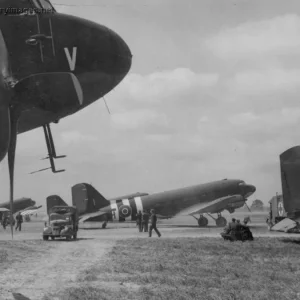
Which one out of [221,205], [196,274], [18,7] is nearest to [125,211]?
[221,205]

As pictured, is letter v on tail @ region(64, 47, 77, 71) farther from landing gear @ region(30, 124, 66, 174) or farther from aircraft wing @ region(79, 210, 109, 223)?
aircraft wing @ region(79, 210, 109, 223)

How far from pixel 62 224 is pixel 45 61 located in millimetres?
23968

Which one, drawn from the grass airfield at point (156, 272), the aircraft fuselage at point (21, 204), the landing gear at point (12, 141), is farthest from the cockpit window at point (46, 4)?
the aircraft fuselage at point (21, 204)

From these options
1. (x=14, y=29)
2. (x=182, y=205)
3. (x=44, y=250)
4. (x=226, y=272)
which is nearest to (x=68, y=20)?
(x=14, y=29)

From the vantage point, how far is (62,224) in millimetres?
30922

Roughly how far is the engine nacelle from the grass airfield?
2177 cm

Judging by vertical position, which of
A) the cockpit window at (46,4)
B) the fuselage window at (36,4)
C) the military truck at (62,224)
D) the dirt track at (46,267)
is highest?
the cockpit window at (46,4)

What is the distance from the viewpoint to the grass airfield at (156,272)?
11.9 m

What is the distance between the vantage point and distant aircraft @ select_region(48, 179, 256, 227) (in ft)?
148

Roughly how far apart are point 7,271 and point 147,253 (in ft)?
21.2

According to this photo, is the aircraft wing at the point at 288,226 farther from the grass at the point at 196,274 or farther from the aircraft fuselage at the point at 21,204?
the aircraft fuselage at the point at 21,204

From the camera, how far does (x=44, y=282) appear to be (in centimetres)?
1369

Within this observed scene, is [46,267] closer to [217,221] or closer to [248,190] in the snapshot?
[217,221]

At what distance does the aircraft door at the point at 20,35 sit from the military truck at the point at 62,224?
23.3m
